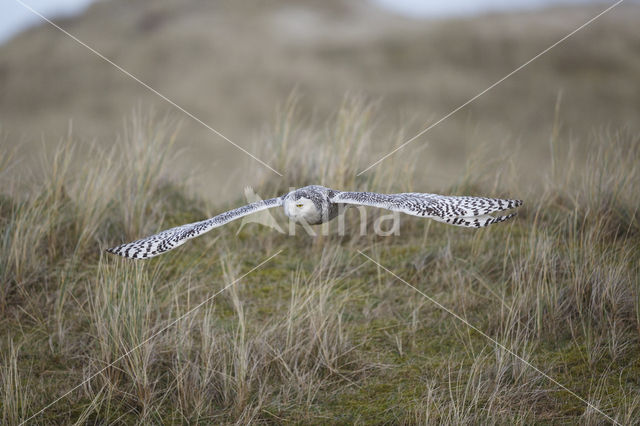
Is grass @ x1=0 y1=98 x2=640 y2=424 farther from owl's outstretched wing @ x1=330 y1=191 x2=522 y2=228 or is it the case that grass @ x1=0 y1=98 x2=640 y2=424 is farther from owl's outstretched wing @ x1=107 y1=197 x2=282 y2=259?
owl's outstretched wing @ x1=330 y1=191 x2=522 y2=228

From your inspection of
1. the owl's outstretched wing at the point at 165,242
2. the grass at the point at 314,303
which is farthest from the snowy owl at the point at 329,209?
the grass at the point at 314,303

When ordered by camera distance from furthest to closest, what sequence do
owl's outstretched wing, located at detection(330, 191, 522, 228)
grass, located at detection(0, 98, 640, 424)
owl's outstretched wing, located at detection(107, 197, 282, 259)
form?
grass, located at detection(0, 98, 640, 424) → owl's outstretched wing, located at detection(107, 197, 282, 259) → owl's outstretched wing, located at detection(330, 191, 522, 228)

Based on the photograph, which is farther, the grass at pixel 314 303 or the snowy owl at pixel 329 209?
the grass at pixel 314 303

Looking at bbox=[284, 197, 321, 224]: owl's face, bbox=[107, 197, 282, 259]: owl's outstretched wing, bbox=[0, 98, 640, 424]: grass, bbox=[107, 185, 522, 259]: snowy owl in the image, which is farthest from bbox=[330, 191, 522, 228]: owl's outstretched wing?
→ bbox=[0, 98, 640, 424]: grass

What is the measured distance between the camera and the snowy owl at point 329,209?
5160mm

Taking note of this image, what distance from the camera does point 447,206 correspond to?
5.28 m

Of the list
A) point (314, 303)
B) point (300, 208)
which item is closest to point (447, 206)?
point (300, 208)

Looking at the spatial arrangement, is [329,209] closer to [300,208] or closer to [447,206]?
[300,208]

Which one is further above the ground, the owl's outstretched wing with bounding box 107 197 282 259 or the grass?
the owl's outstretched wing with bounding box 107 197 282 259

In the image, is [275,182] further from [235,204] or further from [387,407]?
[387,407]

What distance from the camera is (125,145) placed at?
8734mm

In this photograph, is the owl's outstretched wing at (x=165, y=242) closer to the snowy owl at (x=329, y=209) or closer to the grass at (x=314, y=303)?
the snowy owl at (x=329, y=209)

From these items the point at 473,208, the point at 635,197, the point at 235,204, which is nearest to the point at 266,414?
the point at 473,208

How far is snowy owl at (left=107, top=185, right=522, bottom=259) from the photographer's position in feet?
16.9
